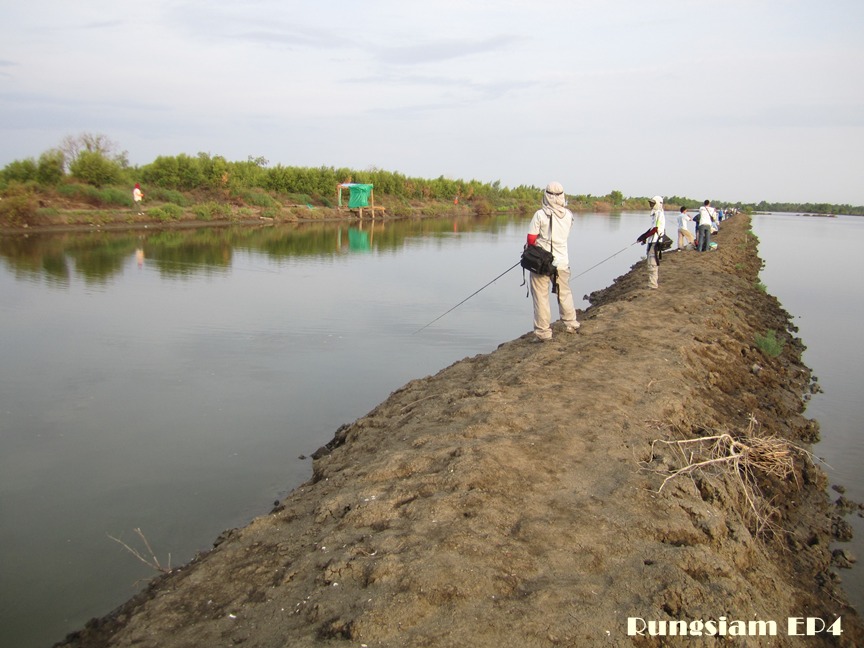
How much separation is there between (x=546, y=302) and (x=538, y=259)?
2.14ft

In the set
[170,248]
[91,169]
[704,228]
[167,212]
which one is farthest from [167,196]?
[704,228]

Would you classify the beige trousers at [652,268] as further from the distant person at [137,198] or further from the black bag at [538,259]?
the distant person at [137,198]

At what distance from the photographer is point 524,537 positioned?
3271 millimetres

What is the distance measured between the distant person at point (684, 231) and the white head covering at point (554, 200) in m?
13.8

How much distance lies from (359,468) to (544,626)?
2.13 metres

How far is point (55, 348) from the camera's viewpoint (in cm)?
940

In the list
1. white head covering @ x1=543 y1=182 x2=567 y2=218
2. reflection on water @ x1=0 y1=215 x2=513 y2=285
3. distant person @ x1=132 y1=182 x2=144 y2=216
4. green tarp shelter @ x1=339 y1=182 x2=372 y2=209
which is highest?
green tarp shelter @ x1=339 y1=182 x2=372 y2=209

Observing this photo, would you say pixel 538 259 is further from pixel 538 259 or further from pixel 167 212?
pixel 167 212

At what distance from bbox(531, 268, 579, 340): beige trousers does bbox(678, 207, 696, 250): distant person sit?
1311 centimetres

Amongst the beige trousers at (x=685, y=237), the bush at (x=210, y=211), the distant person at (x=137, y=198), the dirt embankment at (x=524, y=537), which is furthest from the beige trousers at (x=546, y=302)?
the bush at (x=210, y=211)

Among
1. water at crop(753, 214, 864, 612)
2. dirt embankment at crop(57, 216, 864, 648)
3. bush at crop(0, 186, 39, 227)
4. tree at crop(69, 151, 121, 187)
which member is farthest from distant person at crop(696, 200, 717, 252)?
tree at crop(69, 151, 121, 187)

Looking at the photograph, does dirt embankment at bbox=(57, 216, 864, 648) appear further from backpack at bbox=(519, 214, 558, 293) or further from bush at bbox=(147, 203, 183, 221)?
bush at bbox=(147, 203, 183, 221)

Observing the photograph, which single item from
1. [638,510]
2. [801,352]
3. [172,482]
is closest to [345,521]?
[638,510]

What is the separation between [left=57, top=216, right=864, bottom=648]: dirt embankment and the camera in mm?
2727
